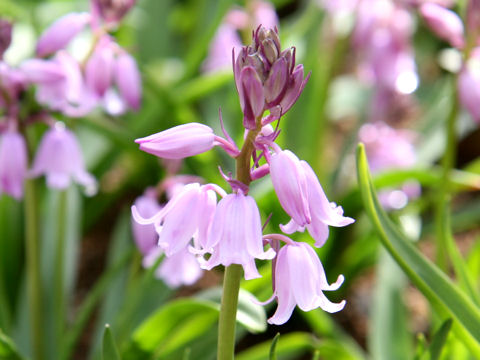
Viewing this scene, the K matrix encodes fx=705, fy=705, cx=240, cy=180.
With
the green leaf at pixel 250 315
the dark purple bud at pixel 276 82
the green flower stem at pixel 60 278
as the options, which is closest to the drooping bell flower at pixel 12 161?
the green flower stem at pixel 60 278

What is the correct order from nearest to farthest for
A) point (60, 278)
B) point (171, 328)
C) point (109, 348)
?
1. point (109, 348)
2. point (171, 328)
3. point (60, 278)

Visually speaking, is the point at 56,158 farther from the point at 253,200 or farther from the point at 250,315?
the point at 253,200

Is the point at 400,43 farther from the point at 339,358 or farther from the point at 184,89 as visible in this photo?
the point at 339,358

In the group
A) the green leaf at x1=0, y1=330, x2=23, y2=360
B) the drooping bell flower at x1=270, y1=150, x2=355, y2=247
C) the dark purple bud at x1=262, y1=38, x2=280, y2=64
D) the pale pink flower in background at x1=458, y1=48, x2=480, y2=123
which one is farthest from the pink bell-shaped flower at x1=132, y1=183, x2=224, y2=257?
the pale pink flower in background at x1=458, y1=48, x2=480, y2=123

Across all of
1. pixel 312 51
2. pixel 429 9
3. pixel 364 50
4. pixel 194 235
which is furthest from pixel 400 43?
pixel 194 235

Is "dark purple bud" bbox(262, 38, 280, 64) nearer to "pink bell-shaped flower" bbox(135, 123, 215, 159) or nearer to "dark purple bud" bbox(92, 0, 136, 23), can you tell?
"pink bell-shaped flower" bbox(135, 123, 215, 159)

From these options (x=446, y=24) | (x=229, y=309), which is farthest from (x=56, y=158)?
(x=446, y=24)

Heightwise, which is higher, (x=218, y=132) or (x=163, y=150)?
(x=163, y=150)
